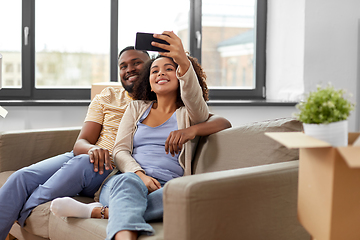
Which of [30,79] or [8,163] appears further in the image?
[30,79]

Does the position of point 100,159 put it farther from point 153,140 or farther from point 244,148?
point 244,148

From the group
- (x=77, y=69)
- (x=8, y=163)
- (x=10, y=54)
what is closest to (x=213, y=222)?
(x=8, y=163)

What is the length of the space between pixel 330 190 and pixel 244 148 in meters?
0.65

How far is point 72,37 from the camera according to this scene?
112 inches

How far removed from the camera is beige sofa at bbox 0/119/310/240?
3.05ft

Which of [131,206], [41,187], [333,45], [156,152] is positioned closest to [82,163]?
[41,187]

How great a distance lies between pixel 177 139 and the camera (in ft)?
4.68

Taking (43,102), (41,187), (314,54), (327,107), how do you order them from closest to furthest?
1. (327,107)
2. (41,187)
3. (43,102)
4. (314,54)

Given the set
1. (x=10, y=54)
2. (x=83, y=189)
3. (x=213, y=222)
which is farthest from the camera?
(x=10, y=54)

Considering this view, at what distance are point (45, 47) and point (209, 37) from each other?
1.28 meters

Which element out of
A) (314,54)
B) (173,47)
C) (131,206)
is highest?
(314,54)

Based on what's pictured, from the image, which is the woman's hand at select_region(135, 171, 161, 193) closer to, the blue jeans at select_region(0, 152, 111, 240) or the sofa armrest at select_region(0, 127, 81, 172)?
the blue jeans at select_region(0, 152, 111, 240)

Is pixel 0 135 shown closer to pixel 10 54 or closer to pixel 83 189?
pixel 83 189

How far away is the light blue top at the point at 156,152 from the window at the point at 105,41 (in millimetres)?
1425
